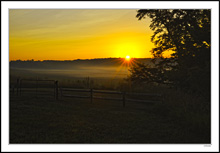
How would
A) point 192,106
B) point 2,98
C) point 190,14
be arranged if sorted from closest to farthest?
point 2,98 → point 192,106 → point 190,14

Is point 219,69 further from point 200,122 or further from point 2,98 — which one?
point 2,98

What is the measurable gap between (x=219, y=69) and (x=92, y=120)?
7.83m

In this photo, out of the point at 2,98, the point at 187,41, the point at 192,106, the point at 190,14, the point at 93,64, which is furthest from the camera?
the point at 93,64

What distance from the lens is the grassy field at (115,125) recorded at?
11078 millimetres

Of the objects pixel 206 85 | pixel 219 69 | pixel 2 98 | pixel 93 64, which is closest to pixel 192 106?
pixel 206 85

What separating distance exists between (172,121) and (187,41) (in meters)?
4.84

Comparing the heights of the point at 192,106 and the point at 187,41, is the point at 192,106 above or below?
below

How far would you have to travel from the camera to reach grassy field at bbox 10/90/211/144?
36.3ft

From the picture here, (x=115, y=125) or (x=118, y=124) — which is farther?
(x=118, y=124)

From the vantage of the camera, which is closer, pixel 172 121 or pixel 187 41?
pixel 187 41

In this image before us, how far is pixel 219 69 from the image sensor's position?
9.16 metres

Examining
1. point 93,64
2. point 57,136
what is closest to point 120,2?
point 57,136

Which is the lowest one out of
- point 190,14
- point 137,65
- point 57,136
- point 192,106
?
point 57,136

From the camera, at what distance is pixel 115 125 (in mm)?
13531
